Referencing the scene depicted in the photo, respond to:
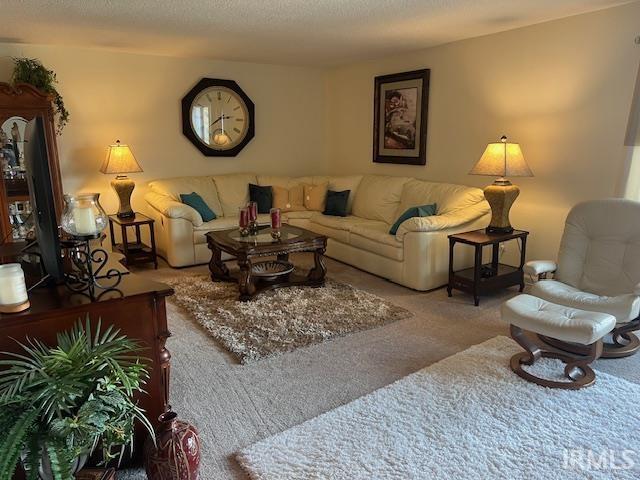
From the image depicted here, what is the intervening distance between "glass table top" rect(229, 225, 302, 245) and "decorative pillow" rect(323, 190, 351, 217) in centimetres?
113

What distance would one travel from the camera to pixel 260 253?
384 centimetres

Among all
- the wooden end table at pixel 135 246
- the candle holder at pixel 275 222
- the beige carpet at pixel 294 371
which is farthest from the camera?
the wooden end table at pixel 135 246

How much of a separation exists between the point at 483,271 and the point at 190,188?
340 cm

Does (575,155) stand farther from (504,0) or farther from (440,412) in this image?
(440,412)

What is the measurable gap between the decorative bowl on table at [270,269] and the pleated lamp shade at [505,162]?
1.94 meters

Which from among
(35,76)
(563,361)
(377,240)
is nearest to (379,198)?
(377,240)

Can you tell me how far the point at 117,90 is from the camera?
5.21m

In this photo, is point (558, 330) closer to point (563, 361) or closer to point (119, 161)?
point (563, 361)

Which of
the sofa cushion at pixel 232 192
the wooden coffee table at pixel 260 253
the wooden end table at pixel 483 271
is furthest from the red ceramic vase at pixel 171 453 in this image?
the sofa cushion at pixel 232 192

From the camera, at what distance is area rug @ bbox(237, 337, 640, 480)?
76.0 inches

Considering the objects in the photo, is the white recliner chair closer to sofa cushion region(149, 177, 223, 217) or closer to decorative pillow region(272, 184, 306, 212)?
decorative pillow region(272, 184, 306, 212)

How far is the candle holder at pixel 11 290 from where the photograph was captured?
1602 mm

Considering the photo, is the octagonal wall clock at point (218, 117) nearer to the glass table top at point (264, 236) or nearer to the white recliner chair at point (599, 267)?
the glass table top at point (264, 236)

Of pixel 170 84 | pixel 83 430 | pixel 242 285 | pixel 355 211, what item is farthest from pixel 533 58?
pixel 83 430
